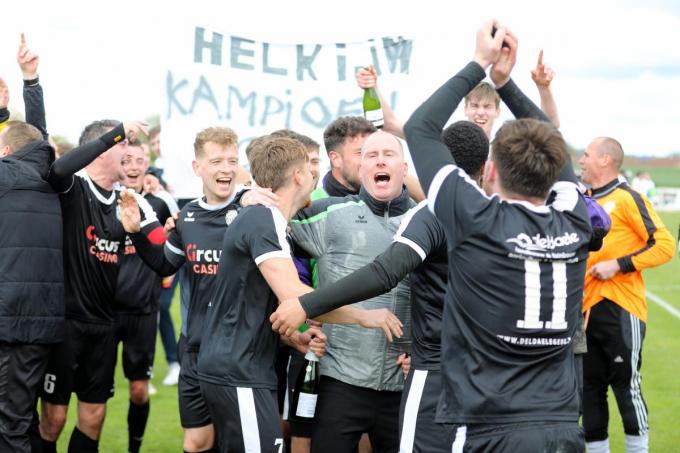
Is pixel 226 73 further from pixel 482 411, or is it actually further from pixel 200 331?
pixel 482 411

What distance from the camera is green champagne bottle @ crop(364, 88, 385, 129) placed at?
5973 mm

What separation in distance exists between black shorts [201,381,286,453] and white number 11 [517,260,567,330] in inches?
66.9

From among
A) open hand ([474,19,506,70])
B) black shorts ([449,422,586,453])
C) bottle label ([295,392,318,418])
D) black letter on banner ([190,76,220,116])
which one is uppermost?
open hand ([474,19,506,70])

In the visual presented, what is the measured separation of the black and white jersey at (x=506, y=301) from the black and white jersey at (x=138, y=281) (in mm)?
4635

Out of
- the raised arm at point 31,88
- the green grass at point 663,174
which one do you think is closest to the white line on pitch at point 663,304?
the raised arm at point 31,88

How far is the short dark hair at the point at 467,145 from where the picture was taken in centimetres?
449

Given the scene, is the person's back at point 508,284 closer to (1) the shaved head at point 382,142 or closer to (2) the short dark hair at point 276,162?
(2) the short dark hair at point 276,162

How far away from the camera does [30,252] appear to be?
5973 mm

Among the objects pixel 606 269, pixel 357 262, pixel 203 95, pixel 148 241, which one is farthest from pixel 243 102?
pixel 357 262

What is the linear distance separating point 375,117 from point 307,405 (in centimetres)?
197

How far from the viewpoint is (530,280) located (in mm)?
3615

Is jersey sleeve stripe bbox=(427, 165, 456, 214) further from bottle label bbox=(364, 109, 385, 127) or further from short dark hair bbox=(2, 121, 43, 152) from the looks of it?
short dark hair bbox=(2, 121, 43, 152)

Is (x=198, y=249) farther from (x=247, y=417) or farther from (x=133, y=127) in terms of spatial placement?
(x=247, y=417)

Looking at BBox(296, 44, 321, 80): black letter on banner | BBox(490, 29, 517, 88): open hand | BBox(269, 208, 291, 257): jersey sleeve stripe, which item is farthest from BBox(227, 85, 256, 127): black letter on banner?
BBox(490, 29, 517, 88): open hand
